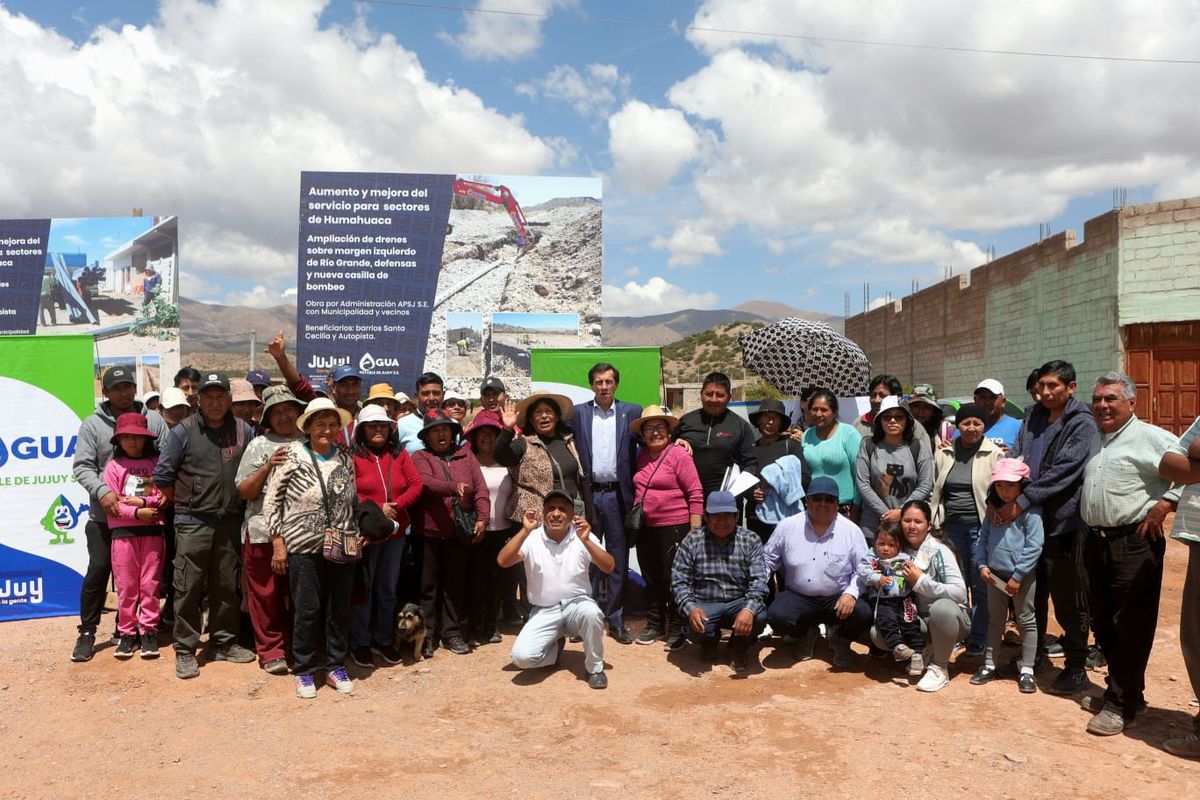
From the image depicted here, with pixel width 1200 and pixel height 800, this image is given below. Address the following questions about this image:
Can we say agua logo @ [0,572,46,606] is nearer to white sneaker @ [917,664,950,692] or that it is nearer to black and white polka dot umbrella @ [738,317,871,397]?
white sneaker @ [917,664,950,692]

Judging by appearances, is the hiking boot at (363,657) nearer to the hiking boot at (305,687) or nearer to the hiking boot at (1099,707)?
the hiking boot at (305,687)

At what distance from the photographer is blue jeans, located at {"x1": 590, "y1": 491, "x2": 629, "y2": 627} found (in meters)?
5.74

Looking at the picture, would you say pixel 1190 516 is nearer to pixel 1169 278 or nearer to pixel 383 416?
pixel 383 416

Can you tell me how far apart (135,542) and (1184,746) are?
615cm

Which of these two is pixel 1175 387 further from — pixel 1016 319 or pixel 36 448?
pixel 36 448

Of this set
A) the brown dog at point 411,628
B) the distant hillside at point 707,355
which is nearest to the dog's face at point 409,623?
the brown dog at point 411,628

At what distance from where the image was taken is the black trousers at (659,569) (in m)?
5.64

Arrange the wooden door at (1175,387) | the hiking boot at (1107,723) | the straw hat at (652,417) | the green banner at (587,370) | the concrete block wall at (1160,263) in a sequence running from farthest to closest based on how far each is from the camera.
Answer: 1. the wooden door at (1175,387)
2. the concrete block wall at (1160,263)
3. the green banner at (587,370)
4. the straw hat at (652,417)
5. the hiking boot at (1107,723)

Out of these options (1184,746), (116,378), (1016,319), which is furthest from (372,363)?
(1016,319)

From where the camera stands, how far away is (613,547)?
226 inches

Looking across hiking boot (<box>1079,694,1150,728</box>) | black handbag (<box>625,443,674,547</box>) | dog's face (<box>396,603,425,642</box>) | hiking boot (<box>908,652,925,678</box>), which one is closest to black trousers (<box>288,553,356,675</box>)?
dog's face (<box>396,603,425,642</box>)

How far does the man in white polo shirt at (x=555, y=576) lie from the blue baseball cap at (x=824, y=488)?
1415 millimetres

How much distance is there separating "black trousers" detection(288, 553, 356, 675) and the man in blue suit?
1809mm

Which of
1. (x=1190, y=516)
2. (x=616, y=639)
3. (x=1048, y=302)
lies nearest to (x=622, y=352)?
(x=616, y=639)
